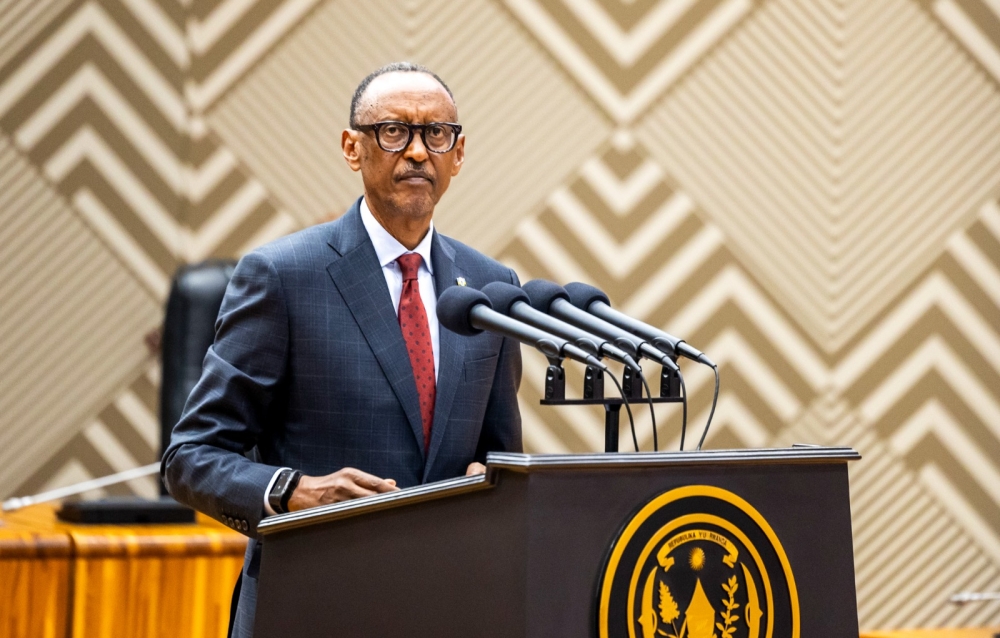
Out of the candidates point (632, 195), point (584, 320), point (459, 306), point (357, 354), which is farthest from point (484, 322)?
point (632, 195)

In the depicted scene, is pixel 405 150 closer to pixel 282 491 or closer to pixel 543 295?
pixel 543 295

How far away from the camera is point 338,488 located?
1.57 m

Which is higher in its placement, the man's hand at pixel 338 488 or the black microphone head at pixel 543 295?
the black microphone head at pixel 543 295

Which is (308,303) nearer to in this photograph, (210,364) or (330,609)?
(210,364)

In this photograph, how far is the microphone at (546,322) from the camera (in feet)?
4.65

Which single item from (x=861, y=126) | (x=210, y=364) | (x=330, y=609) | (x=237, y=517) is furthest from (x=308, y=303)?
(x=861, y=126)

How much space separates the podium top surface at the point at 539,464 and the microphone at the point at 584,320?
15 centimetres

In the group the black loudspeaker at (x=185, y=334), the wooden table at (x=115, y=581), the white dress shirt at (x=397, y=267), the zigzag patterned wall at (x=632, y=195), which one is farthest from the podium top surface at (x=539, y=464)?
the zigzag patterned wall at (x=632, y=195)

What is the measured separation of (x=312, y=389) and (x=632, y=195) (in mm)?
2887

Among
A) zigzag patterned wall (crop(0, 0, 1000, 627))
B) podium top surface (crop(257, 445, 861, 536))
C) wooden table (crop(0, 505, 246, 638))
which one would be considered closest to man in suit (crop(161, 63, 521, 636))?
podium top surface (crop(257, 445, 861, 536))

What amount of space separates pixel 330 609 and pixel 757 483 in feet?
1.75

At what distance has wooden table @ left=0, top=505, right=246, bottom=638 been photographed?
2.67m

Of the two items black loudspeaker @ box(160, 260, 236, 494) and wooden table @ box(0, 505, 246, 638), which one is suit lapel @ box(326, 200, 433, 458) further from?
black loudspeaker @ box(160, 260, 236, 494)

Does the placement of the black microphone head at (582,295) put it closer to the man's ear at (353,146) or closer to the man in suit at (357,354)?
the man in suit at (357,354)
